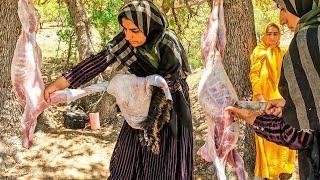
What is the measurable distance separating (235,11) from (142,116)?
208 cm

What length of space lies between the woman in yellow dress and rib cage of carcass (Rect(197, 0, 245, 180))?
171 cm

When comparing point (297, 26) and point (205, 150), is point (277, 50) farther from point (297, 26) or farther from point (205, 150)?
point (297, 26)

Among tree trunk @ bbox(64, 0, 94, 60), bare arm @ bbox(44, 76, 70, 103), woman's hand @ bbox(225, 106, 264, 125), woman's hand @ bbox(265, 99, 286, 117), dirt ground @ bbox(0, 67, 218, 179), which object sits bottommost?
dirt ground @ bbox(0, 67, 218, 179)

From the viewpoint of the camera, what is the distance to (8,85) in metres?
5.13

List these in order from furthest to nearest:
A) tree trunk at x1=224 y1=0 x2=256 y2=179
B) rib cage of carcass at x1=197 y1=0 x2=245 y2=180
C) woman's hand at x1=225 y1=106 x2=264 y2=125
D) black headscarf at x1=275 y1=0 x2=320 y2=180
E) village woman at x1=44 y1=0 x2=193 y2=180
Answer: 1. tree trunk at x1=224 y1=0 x2=256 y2=179
2. village woman at x1=44 y1=0 x2=193 y2=180
3. rib cage of carcass at x1=197 y1=0 x2=245 y2=180
4. woman's hand at x1=225 y1=106 x2=264 y2=125
5. black headscarf at x1=275 y1=0 x2=320 y2=180

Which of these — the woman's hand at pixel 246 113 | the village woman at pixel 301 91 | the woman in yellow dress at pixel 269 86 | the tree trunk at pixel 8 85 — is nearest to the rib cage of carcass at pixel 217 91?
the woman's hand at pixel 246 113

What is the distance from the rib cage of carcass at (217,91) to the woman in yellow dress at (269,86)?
1.71 m

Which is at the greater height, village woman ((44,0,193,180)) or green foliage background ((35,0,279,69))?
green foliage background ((35,0,279,69))

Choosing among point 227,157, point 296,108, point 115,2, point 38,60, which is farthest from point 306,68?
point 115,2

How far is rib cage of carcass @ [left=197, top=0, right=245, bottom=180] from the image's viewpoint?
2393mm

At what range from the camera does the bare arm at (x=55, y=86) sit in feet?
8.04

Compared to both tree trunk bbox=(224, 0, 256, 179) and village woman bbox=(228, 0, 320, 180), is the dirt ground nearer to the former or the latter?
tree trunk bbox=(224, 0, 256, 179)

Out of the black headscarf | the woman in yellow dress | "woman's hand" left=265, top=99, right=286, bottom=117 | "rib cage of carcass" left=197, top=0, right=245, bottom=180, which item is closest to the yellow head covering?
the woman in yellow dress

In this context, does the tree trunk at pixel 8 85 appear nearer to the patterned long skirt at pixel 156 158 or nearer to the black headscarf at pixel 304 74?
the patterned long skirt at pixel 156 158
